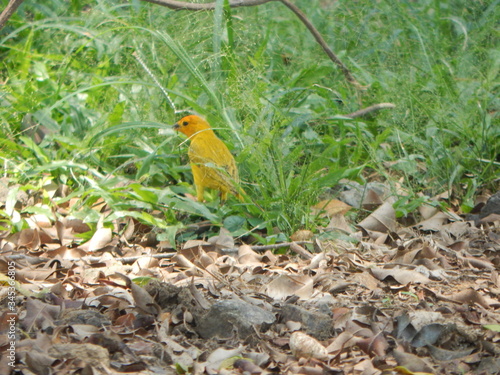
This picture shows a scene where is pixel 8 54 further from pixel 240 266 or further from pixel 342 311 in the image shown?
pixel 342 311

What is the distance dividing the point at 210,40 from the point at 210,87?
71cm

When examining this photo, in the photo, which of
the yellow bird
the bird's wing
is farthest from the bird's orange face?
the bird's wing

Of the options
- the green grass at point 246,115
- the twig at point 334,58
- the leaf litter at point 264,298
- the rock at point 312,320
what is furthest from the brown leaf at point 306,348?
the twig at point 334,58

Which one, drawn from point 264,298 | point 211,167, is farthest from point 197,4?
point 264,298

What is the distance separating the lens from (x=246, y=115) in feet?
12.2

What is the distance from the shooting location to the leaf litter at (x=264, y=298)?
217 centimetres

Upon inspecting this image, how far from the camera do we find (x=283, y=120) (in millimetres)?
3543

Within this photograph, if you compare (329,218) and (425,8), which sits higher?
(425,8)

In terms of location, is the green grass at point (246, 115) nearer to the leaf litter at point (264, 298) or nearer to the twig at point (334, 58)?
the twig at point (334, 58)

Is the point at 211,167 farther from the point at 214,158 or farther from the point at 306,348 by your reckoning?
the point at 306,348

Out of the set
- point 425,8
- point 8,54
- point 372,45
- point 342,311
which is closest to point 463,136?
point 372,45

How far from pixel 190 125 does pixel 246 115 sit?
38cm

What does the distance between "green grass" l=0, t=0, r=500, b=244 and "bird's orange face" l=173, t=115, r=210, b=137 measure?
7cm

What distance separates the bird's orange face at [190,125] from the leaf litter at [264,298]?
0.68 m
